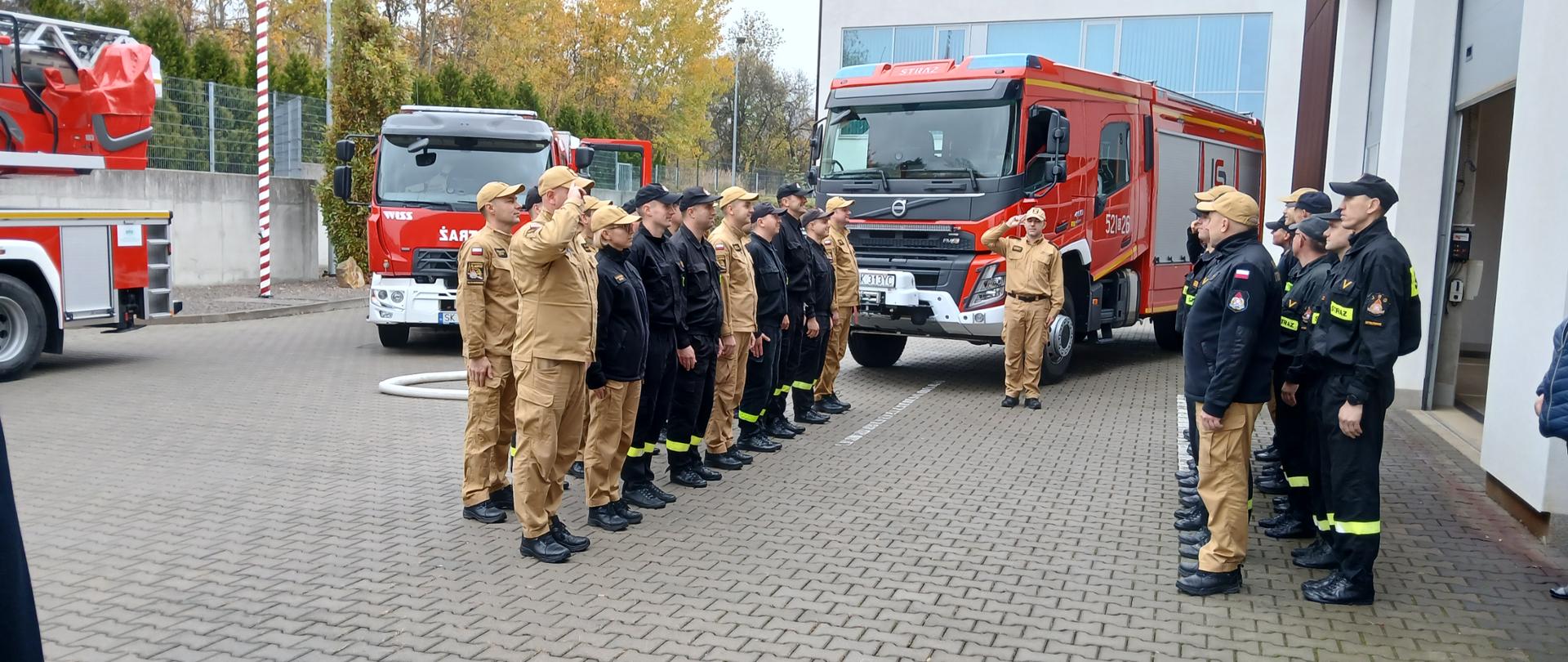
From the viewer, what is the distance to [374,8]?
67.2 feet

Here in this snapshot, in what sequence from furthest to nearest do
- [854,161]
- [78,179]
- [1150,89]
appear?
1. [78,179]
2. [1150,89]
3. [854,161]

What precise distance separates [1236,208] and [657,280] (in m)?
3.04

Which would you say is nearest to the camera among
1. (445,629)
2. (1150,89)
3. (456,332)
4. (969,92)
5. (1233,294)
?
(445,629)

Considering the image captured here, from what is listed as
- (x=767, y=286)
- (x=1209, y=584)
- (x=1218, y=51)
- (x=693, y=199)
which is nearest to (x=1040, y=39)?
(x=1218, y=51)

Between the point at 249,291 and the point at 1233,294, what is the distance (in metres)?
17.5

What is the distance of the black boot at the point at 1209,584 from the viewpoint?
516 cm

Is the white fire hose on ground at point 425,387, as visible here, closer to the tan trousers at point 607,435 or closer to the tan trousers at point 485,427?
the tan trousers at point 485,427

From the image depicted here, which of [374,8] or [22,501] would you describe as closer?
[22,501]

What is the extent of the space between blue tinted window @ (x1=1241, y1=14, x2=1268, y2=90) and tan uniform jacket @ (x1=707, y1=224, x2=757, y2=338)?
76.3ft

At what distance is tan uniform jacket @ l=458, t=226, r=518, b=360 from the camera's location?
20.0 ft

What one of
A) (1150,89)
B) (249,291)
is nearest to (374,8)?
(249,291)

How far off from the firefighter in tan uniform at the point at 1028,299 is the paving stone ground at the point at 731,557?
3.32 ft

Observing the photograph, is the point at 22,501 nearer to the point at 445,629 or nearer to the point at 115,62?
the point at 445,629

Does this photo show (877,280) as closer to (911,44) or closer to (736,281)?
(736,281)
